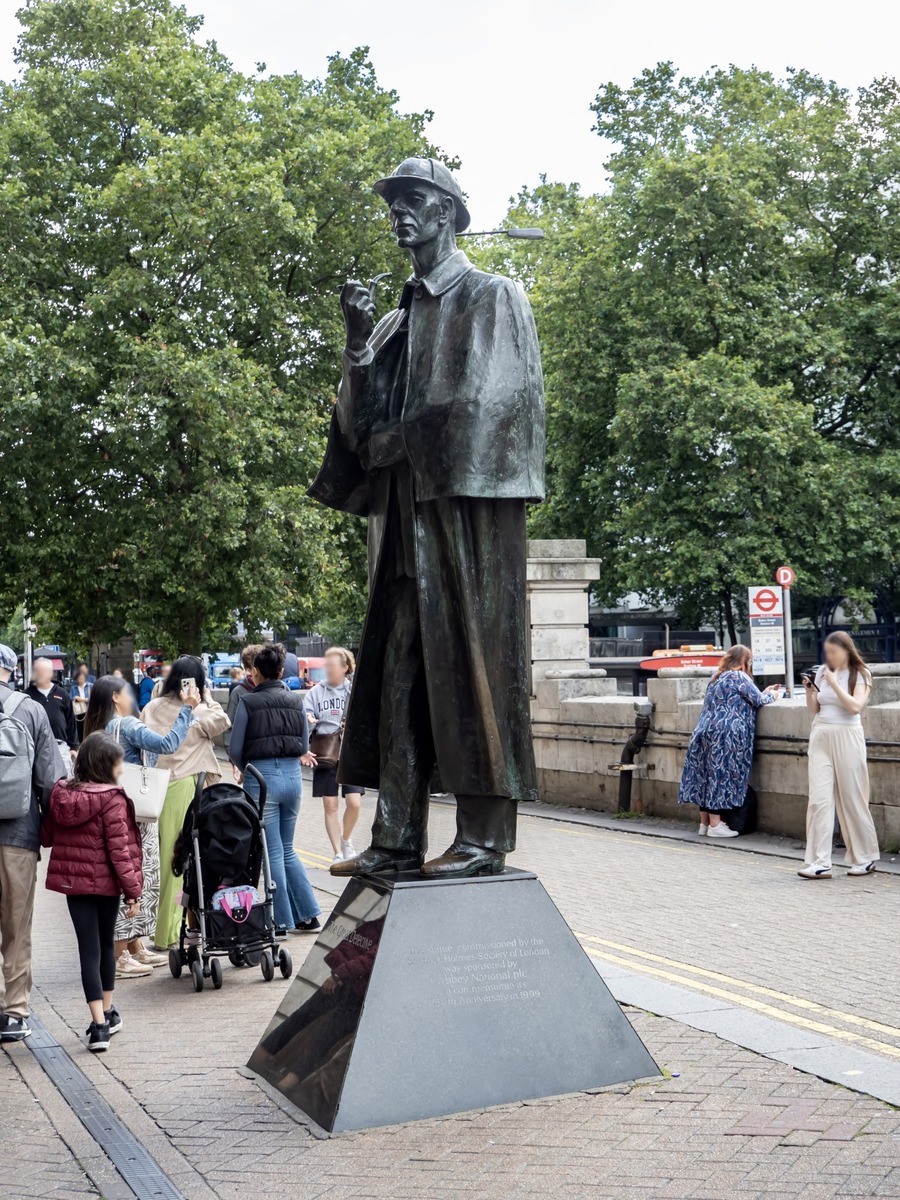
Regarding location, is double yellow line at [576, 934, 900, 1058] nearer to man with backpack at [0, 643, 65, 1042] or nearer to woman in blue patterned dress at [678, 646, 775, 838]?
man with backpack at [0, 643, 65, 1042]

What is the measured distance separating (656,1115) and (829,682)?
271 inches

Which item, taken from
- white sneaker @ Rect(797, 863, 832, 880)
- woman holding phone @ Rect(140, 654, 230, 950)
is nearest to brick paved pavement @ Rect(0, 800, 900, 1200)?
woman holding phone @ Rect(140, 654, 230, 950)

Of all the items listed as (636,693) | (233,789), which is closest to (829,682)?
(233,789)

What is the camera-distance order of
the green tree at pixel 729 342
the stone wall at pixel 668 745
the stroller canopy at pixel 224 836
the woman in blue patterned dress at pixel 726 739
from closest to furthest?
the stroller canopy at pixel 224 836
the stone wall at pixel 668 745
the woman in blue patterned dress at pixel 726 739
the green tree at pixel 729 342

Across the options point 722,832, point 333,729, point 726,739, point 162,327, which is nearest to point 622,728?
point 722,832

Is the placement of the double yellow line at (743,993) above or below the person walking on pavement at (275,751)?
below

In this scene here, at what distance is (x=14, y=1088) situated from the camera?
6.34m

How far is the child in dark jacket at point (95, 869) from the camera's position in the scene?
705 cm

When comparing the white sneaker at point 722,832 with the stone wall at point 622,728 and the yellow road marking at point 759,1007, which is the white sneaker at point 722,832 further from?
the yellow road marking at point 759,1007

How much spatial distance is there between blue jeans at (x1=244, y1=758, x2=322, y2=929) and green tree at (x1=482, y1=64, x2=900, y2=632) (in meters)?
23.8

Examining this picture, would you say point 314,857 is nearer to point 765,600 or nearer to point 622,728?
point 622,728

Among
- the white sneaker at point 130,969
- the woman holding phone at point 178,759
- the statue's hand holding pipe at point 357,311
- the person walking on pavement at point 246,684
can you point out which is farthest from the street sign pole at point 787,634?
the statue's hand holding pipe at point 357,311

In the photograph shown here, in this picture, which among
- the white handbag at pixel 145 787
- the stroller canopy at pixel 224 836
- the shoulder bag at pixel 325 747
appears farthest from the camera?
the shoulder bag at pixel 325 747

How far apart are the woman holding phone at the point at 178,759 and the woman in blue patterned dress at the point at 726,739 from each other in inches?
251
